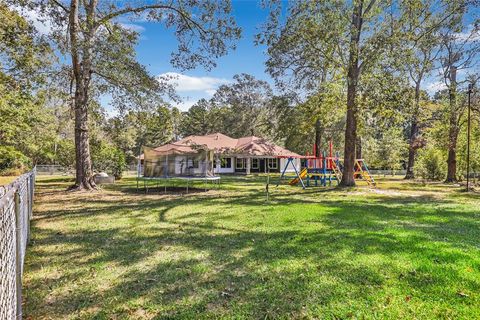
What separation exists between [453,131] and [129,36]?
19768mm

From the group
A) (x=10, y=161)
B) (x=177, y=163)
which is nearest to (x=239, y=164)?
(x=177, y=163)

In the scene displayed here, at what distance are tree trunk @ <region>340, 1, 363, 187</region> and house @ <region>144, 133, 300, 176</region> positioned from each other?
3.70 m

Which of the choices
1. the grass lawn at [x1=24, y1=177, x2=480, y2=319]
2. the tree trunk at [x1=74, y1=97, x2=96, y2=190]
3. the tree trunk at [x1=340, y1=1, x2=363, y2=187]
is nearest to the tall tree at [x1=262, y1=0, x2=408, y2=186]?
the tree trunk at [x1=340, y1=1, x2=363, y2=187]

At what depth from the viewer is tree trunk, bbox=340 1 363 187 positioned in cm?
1359

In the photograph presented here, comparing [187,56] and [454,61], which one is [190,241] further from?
[454,61]

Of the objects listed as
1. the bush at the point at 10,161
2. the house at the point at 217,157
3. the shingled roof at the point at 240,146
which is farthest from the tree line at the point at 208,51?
the shingled roof at the point at 240,146

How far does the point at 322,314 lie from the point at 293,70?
50.8 ft

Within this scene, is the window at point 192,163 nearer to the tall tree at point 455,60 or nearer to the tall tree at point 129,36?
the tall tree at point 129,36

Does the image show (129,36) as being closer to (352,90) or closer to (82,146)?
(82,146)

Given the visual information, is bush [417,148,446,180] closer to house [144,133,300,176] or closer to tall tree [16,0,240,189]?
house [144,133,300,176]

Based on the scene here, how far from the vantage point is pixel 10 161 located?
72.5 feet

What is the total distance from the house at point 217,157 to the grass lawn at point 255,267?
772cm

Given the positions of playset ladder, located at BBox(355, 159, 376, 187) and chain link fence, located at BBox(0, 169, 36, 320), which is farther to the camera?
playset ladder, located at BBox(355, 159, 376, 187)

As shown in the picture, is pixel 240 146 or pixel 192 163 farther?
pixel 240 146
